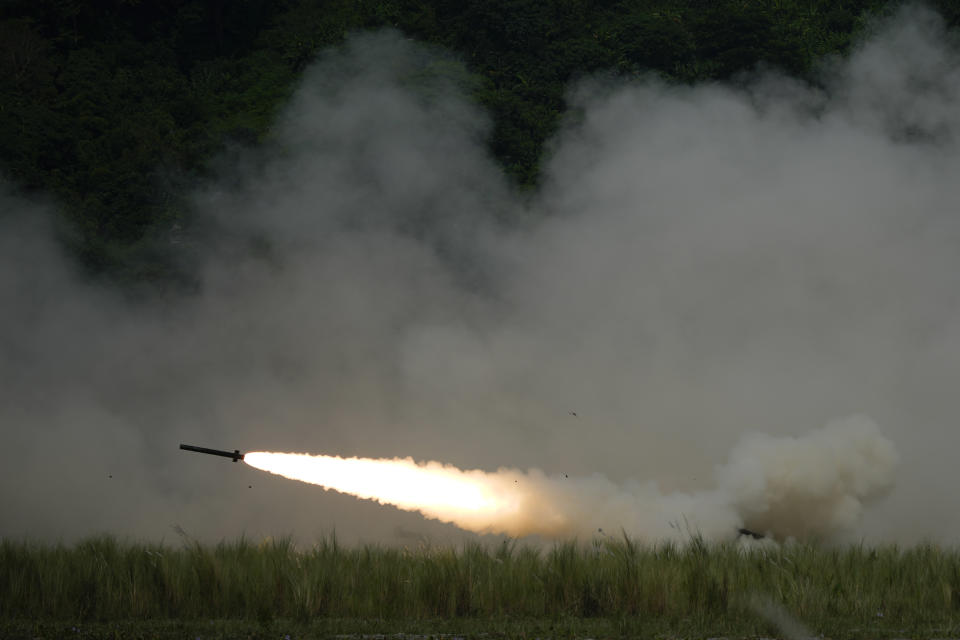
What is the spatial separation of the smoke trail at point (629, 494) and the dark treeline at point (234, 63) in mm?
10452

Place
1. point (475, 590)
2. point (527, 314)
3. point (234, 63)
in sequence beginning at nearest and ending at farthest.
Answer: point (475, 590)
point (527, 314)
point (234, 63)

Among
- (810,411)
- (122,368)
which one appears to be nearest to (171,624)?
(122,368)

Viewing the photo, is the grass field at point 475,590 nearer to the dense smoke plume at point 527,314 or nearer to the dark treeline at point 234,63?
the dense smoke plume at point 527,314

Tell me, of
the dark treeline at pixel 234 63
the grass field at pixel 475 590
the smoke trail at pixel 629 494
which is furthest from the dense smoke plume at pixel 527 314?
the grass field at pixel 475 590

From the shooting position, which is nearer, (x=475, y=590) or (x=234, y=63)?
(x=475, y=590)

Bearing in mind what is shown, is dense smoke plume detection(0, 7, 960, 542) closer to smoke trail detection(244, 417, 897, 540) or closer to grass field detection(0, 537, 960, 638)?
smoke trail detection(244, 417, 897, 540)

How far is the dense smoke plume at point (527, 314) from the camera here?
79.3 feet

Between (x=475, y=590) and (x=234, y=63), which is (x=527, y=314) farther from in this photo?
(x=475, y=590)

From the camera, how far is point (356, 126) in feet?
102

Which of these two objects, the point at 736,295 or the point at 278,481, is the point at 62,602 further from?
the point at 736,295

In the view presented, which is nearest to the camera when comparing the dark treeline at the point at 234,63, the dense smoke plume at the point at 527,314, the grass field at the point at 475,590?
the grass field at the point at 475,590

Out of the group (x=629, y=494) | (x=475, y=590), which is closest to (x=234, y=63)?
(x=629, y=494)

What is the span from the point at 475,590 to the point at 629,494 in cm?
564

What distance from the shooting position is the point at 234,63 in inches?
1391
